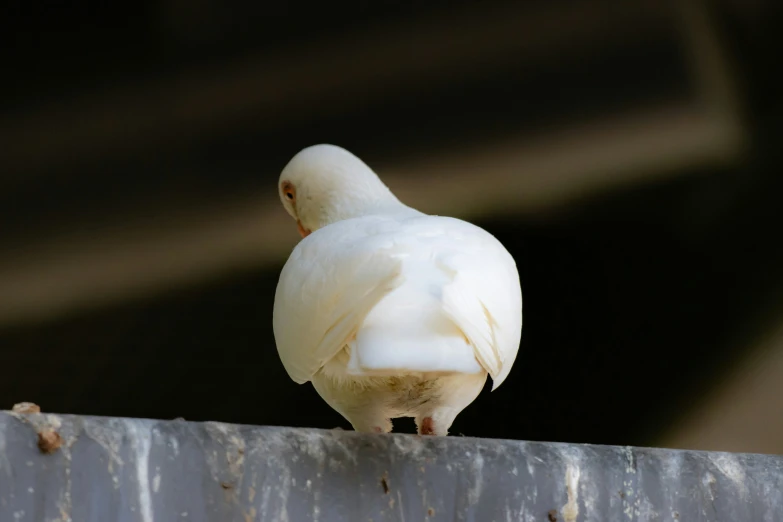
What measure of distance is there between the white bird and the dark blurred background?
239 cm

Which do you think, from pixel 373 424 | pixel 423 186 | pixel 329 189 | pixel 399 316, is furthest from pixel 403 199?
pixel 399 316

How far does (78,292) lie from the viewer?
562 centimetres

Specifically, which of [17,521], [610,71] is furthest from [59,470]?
[610,71]

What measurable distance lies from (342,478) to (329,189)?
1.88 meters

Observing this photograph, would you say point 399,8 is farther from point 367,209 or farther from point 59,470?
point 59,470

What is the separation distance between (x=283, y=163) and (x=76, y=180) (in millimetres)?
1013

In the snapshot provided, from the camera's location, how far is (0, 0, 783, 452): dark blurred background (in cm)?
Result: 524

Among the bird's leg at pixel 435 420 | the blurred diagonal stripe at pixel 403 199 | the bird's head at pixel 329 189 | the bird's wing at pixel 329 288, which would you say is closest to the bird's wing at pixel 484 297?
the bird's wing at pixel 329 288

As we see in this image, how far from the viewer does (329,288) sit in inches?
109

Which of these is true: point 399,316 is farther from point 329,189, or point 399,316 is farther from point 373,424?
point 329,189

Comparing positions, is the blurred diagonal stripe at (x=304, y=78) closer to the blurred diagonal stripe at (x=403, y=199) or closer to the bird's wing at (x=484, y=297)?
the blurred diagonal stripe at (x=403, y=199)

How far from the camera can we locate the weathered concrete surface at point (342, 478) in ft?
6.86

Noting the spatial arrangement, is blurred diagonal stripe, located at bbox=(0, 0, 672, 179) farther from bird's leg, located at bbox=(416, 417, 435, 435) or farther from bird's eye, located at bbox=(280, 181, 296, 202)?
bird's leg, located at bbox=(416, 417, 435, 435)

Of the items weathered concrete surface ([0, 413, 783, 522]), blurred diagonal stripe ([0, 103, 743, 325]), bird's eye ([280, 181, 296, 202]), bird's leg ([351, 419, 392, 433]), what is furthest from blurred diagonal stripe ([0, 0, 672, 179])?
weathered concrete surface ([0, 413, 783, 522])
